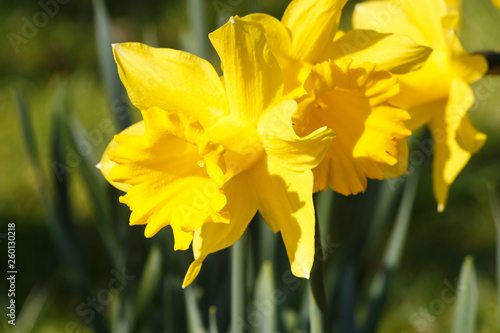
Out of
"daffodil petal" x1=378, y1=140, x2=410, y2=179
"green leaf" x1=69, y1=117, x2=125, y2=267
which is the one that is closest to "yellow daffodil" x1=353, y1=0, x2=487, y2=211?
"daffodil petal" x1=378, y1=140, x2=410, y2=179

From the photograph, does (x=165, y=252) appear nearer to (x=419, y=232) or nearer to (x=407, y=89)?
(x=407, y=89)

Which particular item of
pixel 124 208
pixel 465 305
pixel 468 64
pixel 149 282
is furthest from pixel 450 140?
pixel 124 208

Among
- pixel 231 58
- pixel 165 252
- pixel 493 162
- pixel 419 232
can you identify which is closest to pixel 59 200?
pixel 165 252

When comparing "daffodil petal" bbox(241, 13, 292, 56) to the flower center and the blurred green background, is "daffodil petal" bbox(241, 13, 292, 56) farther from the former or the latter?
the blurred green background

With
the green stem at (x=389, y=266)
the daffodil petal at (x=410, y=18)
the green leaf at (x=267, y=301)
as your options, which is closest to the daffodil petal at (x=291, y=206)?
the green leaf at (x=267, y=301)

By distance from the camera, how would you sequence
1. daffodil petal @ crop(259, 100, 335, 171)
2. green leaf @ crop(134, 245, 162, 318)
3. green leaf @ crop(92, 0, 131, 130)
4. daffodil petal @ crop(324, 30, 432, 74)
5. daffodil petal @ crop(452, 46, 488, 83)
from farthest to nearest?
green leaf @ crop(92, 0, 131, 130) < green leaf @ crop(134, 245, 162, 318) < daffodil petal @ crop(452, 46, 488, 83) < daffodil petal @ crop(324, 30, 432, 74) < daffodil petal @ crop(259, 100, 335, 171)

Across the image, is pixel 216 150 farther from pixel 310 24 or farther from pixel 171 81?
pixel 310 24
